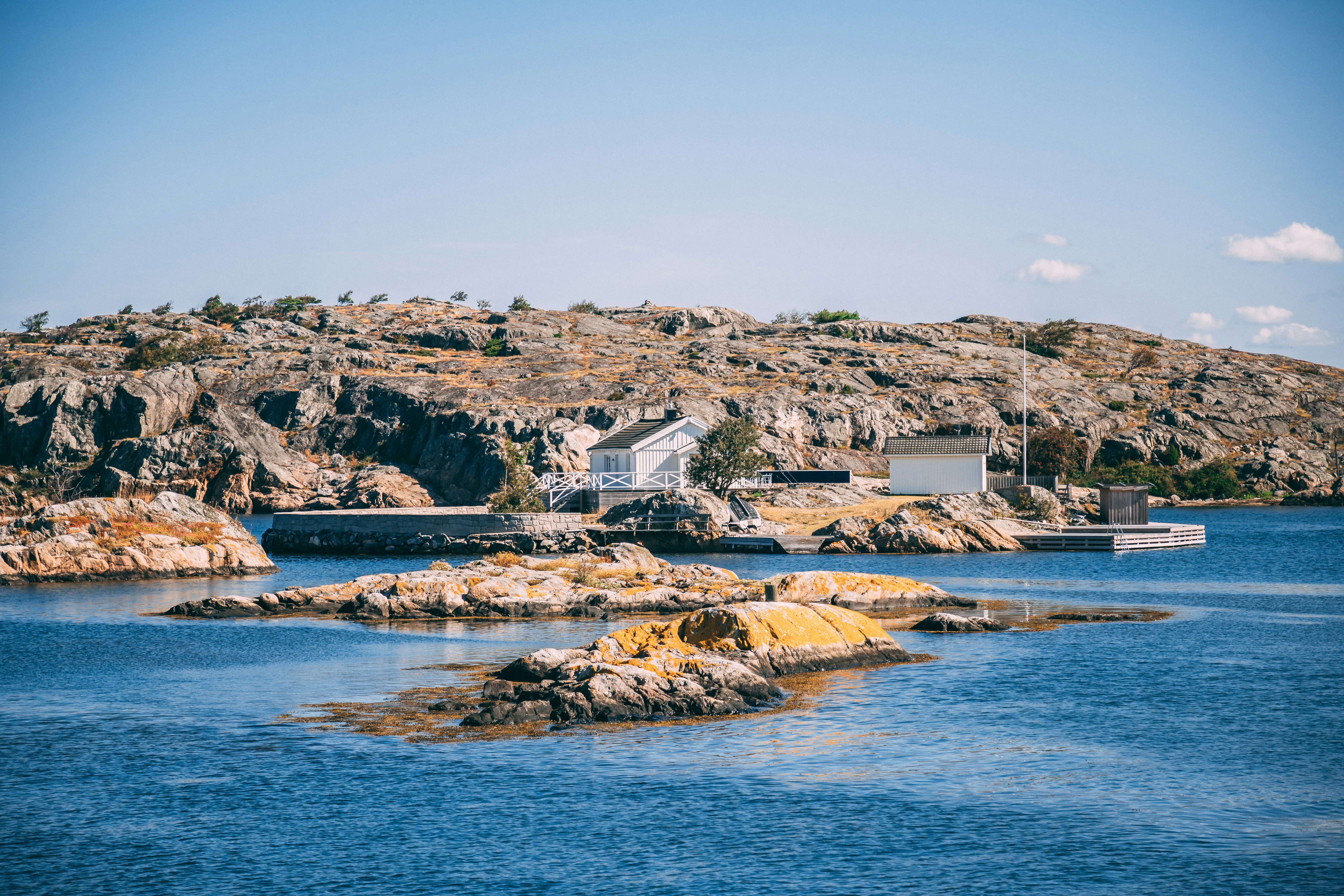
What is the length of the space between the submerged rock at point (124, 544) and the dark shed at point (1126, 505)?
179ft

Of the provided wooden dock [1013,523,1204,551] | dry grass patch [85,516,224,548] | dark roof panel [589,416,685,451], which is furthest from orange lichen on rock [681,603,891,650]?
dark roof panel [589,416,685,451]

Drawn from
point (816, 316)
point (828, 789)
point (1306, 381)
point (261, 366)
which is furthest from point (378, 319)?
point (828, 789)

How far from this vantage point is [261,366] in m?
133

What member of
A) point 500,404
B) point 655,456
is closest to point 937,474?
point 655,456

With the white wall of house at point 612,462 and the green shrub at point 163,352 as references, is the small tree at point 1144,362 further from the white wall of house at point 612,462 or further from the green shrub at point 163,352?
the green shrub at point 163,352

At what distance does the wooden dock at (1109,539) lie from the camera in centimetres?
7200

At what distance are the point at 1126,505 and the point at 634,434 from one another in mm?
36392

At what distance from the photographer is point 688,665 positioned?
26250 millimetres

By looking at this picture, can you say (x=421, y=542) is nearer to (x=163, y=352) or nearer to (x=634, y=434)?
(x=634, y=434)

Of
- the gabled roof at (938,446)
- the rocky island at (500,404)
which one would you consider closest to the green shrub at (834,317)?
Answer: the rocky island at (500,404)

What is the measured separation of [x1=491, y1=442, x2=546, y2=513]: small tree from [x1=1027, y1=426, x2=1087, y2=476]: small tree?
52.1 metres

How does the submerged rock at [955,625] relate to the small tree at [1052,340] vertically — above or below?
below

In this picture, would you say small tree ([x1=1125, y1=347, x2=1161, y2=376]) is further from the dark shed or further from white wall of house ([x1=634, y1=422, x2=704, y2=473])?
white wall of house ([x1=634, y1=422, x2=704, y2=473])

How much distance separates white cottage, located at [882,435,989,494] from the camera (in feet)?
264
